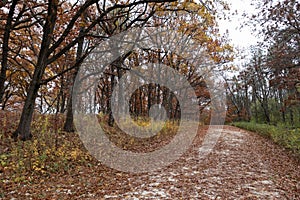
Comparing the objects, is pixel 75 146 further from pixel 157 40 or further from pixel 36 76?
pixel 157 40

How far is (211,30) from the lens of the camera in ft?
52.0

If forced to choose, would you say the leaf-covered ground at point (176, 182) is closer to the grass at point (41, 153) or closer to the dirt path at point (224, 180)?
the dirt path at point (224, 180)

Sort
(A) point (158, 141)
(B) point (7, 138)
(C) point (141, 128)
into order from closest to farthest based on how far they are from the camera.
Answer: (B) point (7, 138) < (A) point (158, 141) < (C) point (141, 128)

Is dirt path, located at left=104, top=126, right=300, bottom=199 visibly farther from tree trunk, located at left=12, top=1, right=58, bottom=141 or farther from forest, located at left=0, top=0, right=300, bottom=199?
tree trunk, located at left=12, top=1, right=58, bottom=141

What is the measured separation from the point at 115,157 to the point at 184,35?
32.4ft

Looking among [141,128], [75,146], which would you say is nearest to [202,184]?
[75,146]

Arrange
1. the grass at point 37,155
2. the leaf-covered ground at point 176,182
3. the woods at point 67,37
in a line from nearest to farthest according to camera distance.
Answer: the leaf-covered ground at point 176,182
the grass at point 37,155
the woods at point 67,37

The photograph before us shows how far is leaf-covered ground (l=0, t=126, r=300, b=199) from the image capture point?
184 inches

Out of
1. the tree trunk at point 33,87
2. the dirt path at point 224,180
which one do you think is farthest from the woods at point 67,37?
the dirt path at point 224,180

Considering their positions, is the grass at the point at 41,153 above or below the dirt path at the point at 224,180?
above

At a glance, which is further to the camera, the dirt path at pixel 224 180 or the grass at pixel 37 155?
the grass at pixel 37 155

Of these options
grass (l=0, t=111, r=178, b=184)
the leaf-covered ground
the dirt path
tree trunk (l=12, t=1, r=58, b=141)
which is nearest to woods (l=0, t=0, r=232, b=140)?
tree trunk (l=12, t=1, r=58, b=141)

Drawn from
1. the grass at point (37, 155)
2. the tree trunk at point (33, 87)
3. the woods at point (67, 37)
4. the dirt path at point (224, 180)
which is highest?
the woods at point (67, 37)

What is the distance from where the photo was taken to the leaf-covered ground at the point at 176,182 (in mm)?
4672
